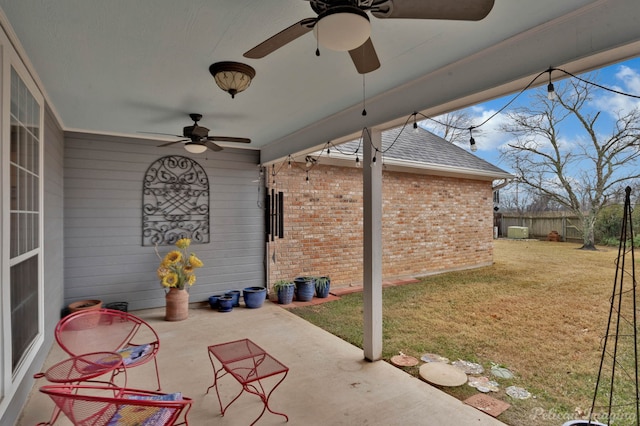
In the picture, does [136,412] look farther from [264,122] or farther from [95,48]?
[264,122]

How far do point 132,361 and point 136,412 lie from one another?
854mm

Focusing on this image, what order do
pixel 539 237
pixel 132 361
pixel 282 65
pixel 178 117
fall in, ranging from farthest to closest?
pixel 539 237 → pixel 178 117 → pixel 282 65 → pixel 132 361

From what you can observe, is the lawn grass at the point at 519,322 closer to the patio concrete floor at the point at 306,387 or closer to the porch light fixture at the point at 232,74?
A: the patio concrete floor at the point at 306,387

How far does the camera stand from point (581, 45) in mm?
1925

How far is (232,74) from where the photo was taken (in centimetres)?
268

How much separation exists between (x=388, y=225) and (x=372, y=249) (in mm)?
4151

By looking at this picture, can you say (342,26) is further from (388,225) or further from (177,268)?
(388,225)

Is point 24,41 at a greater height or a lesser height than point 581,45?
greater

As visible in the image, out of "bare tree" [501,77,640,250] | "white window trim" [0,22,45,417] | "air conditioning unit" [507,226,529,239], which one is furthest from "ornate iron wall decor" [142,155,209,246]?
"air conditioning unit" [507,226,529,239]

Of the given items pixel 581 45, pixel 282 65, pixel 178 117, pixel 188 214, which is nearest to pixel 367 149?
pixel 282 65

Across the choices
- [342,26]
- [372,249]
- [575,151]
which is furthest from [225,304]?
[575,151]

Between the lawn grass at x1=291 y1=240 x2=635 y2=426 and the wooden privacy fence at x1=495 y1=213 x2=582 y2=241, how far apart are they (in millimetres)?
266

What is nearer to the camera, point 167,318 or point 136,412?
point 136,412

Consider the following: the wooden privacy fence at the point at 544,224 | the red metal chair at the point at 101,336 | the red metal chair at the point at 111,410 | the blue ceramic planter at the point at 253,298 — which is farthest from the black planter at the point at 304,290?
the wooden privacy fence at the point at 544,224
